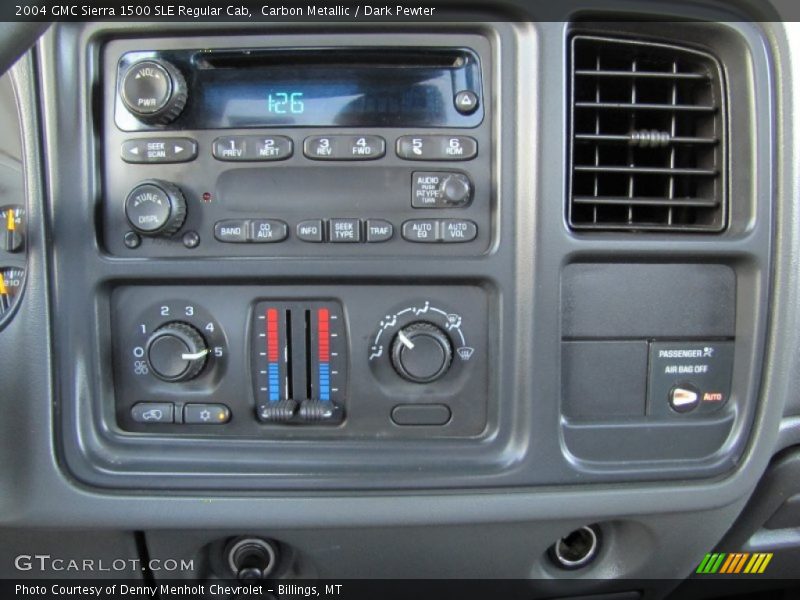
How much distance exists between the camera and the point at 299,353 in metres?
1.00

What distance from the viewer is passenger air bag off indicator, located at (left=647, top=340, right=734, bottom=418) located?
40.0 inches

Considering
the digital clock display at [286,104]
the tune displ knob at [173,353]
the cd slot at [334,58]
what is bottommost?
the tune displ knob at [173,353]

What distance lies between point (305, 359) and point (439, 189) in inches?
13.2

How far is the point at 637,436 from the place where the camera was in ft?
3.35

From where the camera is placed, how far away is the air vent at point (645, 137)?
0.99m

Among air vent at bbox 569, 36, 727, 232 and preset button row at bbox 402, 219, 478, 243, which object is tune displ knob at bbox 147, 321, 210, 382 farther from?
air vent at bbox 569, 36, 727, 232

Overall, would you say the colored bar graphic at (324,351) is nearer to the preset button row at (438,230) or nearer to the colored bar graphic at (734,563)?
the preset button row at (438,230)

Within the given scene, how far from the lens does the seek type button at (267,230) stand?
95 cm

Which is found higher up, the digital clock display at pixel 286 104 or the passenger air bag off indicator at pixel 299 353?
the digital clock display at pixel 286 104

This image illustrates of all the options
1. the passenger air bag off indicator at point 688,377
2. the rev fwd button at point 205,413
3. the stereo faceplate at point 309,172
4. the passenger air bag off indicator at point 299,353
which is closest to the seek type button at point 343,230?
the stereo faceplate at point 309,172

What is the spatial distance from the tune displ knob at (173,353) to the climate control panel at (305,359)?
1cm

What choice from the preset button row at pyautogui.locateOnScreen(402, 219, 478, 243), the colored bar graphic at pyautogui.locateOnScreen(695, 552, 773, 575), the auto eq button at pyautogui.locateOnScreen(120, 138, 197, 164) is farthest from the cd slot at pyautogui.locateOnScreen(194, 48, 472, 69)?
the colored bar graphic at pyautogui.locateOnScreen(695, 552, 773, 575)

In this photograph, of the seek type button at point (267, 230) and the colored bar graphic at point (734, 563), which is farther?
the colored bar graphic at point (734, 563)

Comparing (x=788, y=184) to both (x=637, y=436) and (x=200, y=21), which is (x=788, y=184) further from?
(x=200, y=21)
